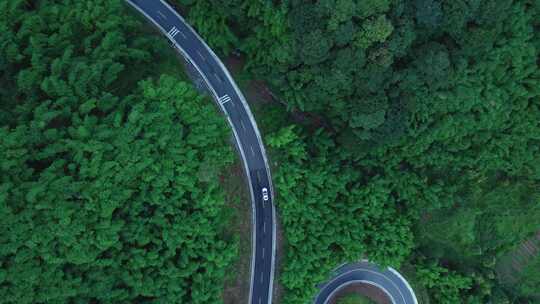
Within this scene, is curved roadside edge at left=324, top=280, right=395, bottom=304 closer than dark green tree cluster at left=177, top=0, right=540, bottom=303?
No

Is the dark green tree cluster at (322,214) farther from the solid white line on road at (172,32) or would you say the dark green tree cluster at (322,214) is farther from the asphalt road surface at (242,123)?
the solid white line on road at (172,32)

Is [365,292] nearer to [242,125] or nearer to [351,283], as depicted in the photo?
[351,283]

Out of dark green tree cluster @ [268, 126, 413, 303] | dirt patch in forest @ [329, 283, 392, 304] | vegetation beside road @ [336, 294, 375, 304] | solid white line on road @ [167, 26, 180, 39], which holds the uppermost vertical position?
solid white line on road @ [167, 26, 180, 39]

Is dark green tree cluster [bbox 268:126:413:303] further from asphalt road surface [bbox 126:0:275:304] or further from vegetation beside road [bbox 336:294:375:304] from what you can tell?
vegetation beside road [bbox 336:294:375:304]

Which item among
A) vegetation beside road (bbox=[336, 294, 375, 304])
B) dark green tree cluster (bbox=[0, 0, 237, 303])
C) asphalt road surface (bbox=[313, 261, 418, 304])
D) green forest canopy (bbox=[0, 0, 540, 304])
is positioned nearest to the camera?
dark green tree cluster (bbox=[0, 0, 237, 303])

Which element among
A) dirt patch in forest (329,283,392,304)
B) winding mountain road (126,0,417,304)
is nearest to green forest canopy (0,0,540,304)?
winding mountain road (126,0,417,304)

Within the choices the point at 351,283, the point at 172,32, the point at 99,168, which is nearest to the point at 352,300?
the point at 351,283

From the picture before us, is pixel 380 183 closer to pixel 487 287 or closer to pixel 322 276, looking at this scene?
pixel 322 276

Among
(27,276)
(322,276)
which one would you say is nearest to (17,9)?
(27,276)

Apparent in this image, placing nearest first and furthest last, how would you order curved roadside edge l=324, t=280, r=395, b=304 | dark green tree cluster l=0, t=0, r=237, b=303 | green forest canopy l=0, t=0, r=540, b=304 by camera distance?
dark green tree cluster l=0, t=0, r=237, b=303
green forest canopy l=0, t=0, r=540, b=304
curved roadside edge l=324, t=280, r=395, b=304
